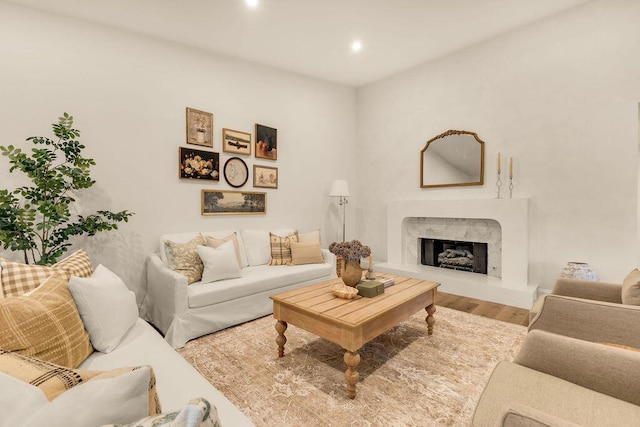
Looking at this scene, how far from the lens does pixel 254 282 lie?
2988 millimetres

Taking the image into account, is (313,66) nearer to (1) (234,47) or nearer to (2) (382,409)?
(1) (234,47)

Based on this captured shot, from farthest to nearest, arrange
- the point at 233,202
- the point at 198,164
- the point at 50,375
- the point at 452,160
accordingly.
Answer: the point at 452,160, the point at 233,202, the point at 198,164, the point at 50,375

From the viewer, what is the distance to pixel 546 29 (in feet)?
11.0

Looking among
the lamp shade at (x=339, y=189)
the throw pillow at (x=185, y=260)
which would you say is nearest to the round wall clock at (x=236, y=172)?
the throw pillow at (x=185, y=260)

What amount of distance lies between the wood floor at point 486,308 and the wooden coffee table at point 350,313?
3.20ft

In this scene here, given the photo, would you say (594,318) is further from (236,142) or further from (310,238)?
(236,142)

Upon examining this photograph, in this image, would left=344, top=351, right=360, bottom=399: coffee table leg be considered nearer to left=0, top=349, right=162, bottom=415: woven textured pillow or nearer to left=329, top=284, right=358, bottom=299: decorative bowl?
left=329, top=284, right=358, bottom=299: decorative bowl

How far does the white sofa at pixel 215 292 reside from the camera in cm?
253

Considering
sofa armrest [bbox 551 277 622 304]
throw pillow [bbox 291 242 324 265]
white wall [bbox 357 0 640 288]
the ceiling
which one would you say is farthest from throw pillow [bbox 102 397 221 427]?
white wall [bbox 357 0 640 288]

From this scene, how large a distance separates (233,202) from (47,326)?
2.72 m

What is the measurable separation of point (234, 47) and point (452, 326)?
396 cm

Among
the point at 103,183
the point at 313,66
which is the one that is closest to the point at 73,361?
the point at 103,183

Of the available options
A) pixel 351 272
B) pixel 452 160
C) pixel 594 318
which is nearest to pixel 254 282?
pixel 351 272

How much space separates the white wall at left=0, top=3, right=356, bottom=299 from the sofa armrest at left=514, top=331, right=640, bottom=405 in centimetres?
333
